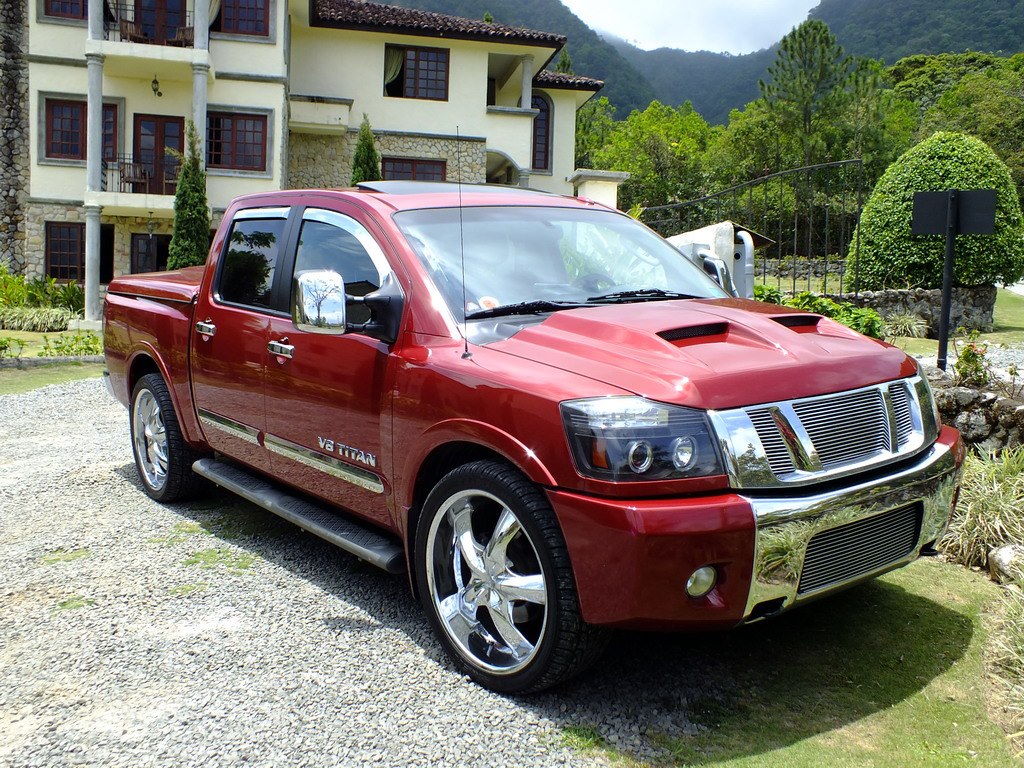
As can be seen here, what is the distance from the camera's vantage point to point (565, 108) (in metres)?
31.7

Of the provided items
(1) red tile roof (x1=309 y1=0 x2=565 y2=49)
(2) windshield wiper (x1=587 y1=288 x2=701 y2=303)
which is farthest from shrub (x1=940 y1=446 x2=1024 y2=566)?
(1) red tile roof (x1=309 y1=0 x2=565 y2=49)

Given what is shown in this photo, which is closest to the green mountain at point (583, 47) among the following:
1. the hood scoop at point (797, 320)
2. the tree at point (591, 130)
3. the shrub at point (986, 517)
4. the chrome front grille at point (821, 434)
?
the tree at point (591, 130)

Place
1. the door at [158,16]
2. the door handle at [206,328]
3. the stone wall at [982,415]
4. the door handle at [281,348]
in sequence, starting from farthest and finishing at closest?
the door at [158,16], the stone wall at [982,415], the door handle at [206,328], the door handle at [281,348]

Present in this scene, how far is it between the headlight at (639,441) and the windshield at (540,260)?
97cm

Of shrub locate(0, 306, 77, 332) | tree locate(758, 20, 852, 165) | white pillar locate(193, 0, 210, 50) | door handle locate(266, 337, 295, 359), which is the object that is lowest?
shrub locate(0, 306, 77, 332)

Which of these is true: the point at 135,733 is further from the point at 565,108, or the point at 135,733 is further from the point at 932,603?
the point at 565,108

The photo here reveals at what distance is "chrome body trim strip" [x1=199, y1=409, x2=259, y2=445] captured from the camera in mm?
4957

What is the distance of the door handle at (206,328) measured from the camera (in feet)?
17.1

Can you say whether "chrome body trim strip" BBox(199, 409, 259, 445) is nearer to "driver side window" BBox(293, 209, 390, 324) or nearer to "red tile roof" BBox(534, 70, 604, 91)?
"driver side window" BBox(293, 209, 390, 324)

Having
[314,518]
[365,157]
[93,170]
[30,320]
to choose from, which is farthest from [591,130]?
[314,518]

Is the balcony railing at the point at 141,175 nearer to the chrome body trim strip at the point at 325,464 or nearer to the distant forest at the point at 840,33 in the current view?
the chrome body trim strip at the point at 325,464

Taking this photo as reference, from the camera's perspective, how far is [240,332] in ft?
16.3

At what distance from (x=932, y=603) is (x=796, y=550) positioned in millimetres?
1817

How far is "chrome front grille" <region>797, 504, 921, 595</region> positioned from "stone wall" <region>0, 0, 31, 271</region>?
27728 mm
